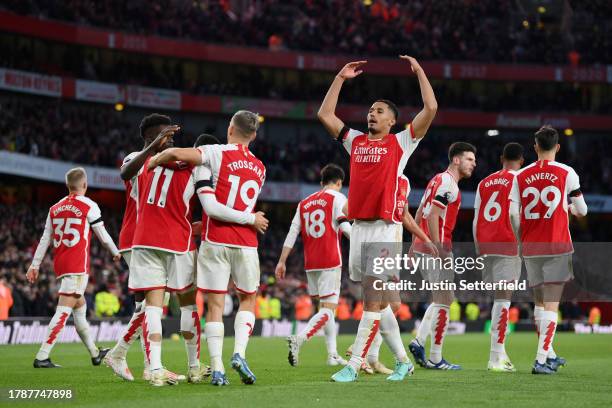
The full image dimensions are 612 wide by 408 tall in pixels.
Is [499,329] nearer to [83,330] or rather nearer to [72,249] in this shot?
[83,330]

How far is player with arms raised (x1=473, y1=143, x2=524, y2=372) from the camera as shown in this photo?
11.2 meters

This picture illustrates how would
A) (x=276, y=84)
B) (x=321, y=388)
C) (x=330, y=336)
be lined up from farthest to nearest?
(x=276, y=84) → (x=330, y=336) → (x=321, y=388)

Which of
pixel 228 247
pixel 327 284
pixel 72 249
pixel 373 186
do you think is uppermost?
pixel 373 186

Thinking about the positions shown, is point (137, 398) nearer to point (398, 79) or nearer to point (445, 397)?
point (445, 397)

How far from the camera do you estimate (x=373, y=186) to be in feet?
30.6

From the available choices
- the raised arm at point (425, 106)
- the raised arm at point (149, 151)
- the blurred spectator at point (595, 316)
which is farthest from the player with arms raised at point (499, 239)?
the blurred spectator at point (595, 316)

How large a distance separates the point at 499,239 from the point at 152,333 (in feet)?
14.7

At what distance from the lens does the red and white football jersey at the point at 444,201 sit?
1154cm

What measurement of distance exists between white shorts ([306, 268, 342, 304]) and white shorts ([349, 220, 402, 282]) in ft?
14.0

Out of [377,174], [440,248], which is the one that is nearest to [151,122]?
[377,174]

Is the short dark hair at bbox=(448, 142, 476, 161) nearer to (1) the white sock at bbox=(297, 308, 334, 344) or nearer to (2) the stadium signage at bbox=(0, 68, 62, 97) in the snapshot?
(1) the white sock at bbox=(297, 308, 334, 344)

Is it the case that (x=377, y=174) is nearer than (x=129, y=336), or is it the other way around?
(x=377, y=174)

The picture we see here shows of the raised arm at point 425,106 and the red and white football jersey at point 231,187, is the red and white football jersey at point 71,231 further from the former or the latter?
the raised arm at point 425,106

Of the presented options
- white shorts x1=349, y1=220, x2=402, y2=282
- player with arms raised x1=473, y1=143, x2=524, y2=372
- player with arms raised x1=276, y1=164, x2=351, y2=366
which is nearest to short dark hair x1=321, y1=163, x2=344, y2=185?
player with arms raised x1=276, y1=164, x2=351, y2=366
